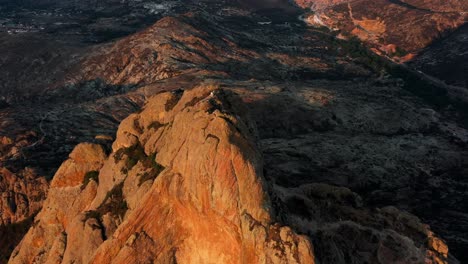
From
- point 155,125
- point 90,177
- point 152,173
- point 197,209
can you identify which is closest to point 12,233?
point 90,177

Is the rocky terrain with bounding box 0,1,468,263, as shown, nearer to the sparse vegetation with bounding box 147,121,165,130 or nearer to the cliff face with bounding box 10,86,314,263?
the cliff face with bounding box 10,86,314,263

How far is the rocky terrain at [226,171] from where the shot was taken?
4041cm

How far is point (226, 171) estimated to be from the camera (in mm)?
39500

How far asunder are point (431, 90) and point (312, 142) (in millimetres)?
105999

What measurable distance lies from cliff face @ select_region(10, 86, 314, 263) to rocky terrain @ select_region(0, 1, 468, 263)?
145 mm

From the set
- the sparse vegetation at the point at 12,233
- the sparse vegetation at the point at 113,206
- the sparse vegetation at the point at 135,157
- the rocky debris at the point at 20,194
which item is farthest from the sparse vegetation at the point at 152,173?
the rocky debris at the point at 20,194

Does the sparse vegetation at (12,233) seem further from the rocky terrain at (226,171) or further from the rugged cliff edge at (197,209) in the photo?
the rugged cliff edge at (197,209)

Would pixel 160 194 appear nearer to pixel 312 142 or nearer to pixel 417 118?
pixel 312 142

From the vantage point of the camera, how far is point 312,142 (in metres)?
116

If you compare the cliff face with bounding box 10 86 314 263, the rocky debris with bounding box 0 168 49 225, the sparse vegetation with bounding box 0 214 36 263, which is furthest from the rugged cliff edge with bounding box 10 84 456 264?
the rocky debris with bounding box 0 168 49 225

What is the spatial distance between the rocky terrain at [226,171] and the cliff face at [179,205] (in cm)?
15

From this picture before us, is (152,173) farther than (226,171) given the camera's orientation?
Yes

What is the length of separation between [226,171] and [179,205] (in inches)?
246

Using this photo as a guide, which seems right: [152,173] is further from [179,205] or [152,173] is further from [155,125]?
[155,125]
